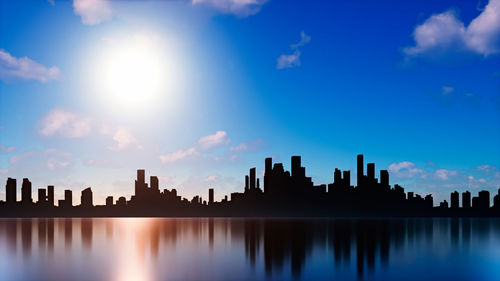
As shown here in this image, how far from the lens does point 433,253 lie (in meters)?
77.6

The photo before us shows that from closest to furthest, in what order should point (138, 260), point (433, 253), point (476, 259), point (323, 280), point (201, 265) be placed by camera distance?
point (323, 280) → point (201, 265) → point (138, 260) → point (476, 259) → point (433, 253)

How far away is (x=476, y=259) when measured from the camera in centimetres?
6994

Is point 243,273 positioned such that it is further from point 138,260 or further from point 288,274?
point 138,260

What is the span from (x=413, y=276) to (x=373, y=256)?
20332mm

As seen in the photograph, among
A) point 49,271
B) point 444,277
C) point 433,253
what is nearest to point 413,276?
point 444,277

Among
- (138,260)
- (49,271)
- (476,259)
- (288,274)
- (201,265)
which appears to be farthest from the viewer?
(476,259)

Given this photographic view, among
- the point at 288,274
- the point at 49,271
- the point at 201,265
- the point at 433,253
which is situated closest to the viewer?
the point at 288,274

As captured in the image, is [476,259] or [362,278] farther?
[476,259]

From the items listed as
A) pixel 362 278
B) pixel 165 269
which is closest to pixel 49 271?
pixel 165 269

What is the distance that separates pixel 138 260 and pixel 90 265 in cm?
773

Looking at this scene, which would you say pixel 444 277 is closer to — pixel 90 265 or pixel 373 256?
pixel 373 256

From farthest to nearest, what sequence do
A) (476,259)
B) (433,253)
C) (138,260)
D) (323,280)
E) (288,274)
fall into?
1. (433,253)
2. (476,259)
3. (138,260)
4. (288,274)
5. (323,280)

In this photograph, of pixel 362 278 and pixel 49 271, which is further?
pixel 49 271

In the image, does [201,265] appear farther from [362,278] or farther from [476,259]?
[476,259]
